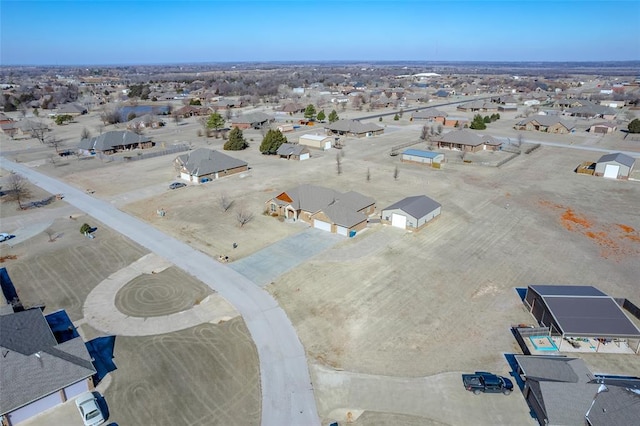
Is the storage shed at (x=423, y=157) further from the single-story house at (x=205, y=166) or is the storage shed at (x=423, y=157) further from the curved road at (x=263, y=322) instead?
the curved road at (x=263, y=322)

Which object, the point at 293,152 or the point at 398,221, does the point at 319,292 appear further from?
the point at 293,152

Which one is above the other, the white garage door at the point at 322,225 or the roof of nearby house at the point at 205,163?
the roof of nearby house at the point at 205,163

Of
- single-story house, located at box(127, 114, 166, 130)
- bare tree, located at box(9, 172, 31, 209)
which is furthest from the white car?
single-story house, located at box(127, 114, 166, 130)

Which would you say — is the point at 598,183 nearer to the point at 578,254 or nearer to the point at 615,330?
the point at 578,254

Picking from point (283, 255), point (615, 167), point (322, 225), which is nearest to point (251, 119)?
point (322, 225)

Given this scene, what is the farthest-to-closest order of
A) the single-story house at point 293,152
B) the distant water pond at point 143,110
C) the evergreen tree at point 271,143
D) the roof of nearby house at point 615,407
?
1. the distant water pond at point 143,110
2. the evergreen tree at point 271,143
3. the single-story house at point 293,152
4. the roof of nearby house at point 615,407

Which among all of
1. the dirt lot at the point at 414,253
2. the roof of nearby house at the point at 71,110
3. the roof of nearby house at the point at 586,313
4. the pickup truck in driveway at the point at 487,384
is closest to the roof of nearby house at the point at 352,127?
the dirt lot at the point at 414,253

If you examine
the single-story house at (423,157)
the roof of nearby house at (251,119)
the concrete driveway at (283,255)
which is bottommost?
the concrete driveway at (283,255)
